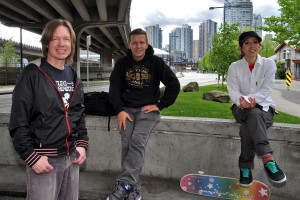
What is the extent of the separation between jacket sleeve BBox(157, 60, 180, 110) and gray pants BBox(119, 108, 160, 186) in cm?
18

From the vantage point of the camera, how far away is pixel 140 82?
3.88 m

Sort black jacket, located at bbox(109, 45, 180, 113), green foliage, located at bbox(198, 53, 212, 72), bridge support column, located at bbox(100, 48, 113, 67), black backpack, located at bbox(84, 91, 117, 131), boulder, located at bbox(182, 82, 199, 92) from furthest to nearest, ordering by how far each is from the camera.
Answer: bridge support column, located at bbox(100, 48, 113, 67) → green foliage, located at bbox(198, 53, 212, 72) → boulder, located at bbox(182, 82, 199, 92) → black backpack, located at bbox(84, 91, 117, 131) → black jacket, located at bbox(109, 45, 180, 113)

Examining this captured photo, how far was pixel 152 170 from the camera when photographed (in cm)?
458

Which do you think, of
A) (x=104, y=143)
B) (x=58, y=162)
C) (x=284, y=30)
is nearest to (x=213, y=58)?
(x=284, y=30)

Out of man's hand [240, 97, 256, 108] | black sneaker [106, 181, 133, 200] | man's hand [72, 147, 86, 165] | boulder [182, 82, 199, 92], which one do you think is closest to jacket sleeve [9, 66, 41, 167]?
man's hand [72, 147, 86, 165]

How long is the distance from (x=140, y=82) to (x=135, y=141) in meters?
0.74

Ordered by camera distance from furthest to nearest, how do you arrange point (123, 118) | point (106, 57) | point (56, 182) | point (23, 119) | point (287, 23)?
point (106, 57) → point (287, 23) → point (123, 118) → point (56, 182) → point (23, 119)

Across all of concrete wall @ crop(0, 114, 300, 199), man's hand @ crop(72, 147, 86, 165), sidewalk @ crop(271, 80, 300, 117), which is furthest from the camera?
sidewalk @ crop(271, 80, 300, 117)

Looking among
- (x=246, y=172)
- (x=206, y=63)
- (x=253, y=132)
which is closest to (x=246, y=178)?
(x=246, y=172)

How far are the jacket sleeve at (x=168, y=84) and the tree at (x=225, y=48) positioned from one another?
64.9ft

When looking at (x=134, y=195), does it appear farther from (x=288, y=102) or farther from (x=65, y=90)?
(x=288, y=102)

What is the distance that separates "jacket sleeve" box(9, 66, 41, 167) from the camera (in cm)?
209

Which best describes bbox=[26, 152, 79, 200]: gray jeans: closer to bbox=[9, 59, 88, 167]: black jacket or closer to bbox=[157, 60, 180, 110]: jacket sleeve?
bbox=[9, 59, 88, 167]: black jacket

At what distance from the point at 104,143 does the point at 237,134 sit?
1942 millimetres
